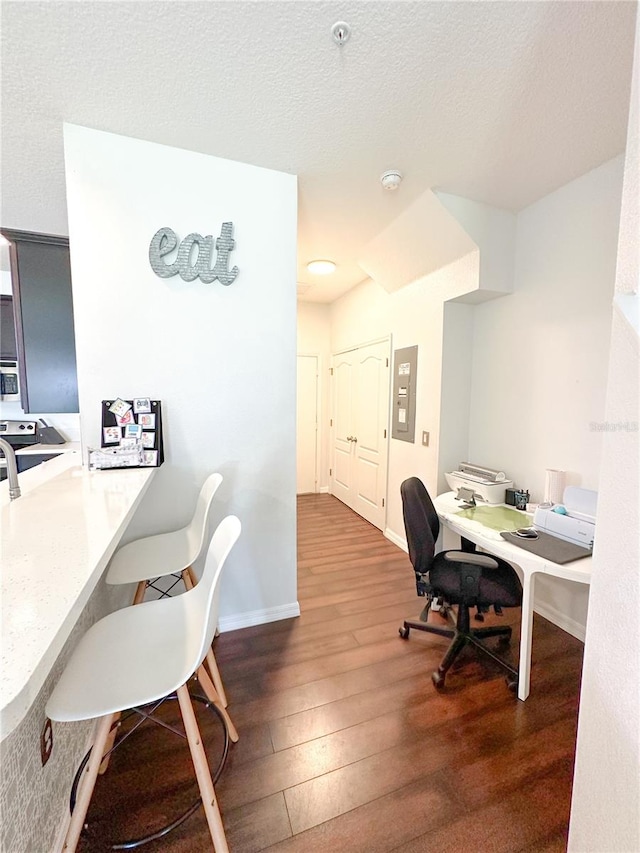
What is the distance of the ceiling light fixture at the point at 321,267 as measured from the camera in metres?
3.21

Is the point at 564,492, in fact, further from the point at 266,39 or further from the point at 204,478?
the point at 266,39

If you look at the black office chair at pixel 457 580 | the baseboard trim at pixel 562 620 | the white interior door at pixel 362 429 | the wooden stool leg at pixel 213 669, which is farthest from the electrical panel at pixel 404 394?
the wooden stool leg at pixel 213 669

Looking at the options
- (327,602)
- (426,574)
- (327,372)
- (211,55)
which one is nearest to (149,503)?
(327,602)

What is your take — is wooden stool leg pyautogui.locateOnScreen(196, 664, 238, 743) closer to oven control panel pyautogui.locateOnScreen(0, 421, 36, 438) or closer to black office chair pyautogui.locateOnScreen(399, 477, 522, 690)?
black office chair pyautogui.locateOnScreen(399, 477, 522, 690)

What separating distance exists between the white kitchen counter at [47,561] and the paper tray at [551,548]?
1.75 meters

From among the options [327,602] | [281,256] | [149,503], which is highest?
[281,256]

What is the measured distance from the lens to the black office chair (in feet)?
5.36

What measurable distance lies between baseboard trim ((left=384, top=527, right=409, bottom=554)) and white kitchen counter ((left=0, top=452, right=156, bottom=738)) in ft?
7.85

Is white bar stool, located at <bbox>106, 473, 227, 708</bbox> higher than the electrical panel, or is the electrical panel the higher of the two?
the electrical panel

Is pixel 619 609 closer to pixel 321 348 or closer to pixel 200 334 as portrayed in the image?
pixel 200 334

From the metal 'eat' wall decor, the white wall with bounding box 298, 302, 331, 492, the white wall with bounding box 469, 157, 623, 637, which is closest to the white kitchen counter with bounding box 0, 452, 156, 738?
the metal 'eat' wall decor

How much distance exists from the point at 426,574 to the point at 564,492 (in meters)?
0.95

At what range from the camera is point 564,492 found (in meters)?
1.96

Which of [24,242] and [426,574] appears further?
[24,242]
